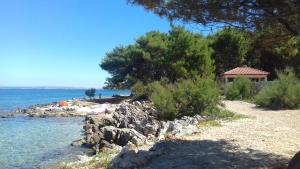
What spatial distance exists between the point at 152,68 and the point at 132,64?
5.42 metres

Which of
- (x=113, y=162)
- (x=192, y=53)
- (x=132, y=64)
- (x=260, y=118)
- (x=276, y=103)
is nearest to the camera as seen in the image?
(x=113, y=162)

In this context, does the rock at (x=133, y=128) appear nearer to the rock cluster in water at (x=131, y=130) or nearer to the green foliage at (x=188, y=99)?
the rock cluster in water at (x=131, y=130)

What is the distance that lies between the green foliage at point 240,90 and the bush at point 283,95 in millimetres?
7033

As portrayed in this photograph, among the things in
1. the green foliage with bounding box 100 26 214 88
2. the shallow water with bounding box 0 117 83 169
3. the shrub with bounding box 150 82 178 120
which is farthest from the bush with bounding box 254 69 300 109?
the shallow water with bounding box 0 117 83 169

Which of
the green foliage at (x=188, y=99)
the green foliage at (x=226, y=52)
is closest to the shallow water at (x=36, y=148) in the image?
the green foliage at (x=188, y=99)

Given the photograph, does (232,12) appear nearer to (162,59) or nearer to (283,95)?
(283,95)

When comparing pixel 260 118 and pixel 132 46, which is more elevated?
pixel 132 46

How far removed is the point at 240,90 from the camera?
32.5 metres

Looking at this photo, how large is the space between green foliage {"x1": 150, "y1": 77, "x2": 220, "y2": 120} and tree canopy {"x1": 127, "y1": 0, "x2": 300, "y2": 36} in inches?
419

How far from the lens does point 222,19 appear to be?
8672 millimetres

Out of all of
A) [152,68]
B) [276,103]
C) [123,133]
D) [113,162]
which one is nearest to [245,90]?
[276,103]

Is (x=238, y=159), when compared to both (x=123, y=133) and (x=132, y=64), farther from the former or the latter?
(x=132, y=64)

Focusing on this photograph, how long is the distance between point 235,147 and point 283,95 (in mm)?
12869

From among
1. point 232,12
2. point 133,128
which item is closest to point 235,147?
point 232,12
